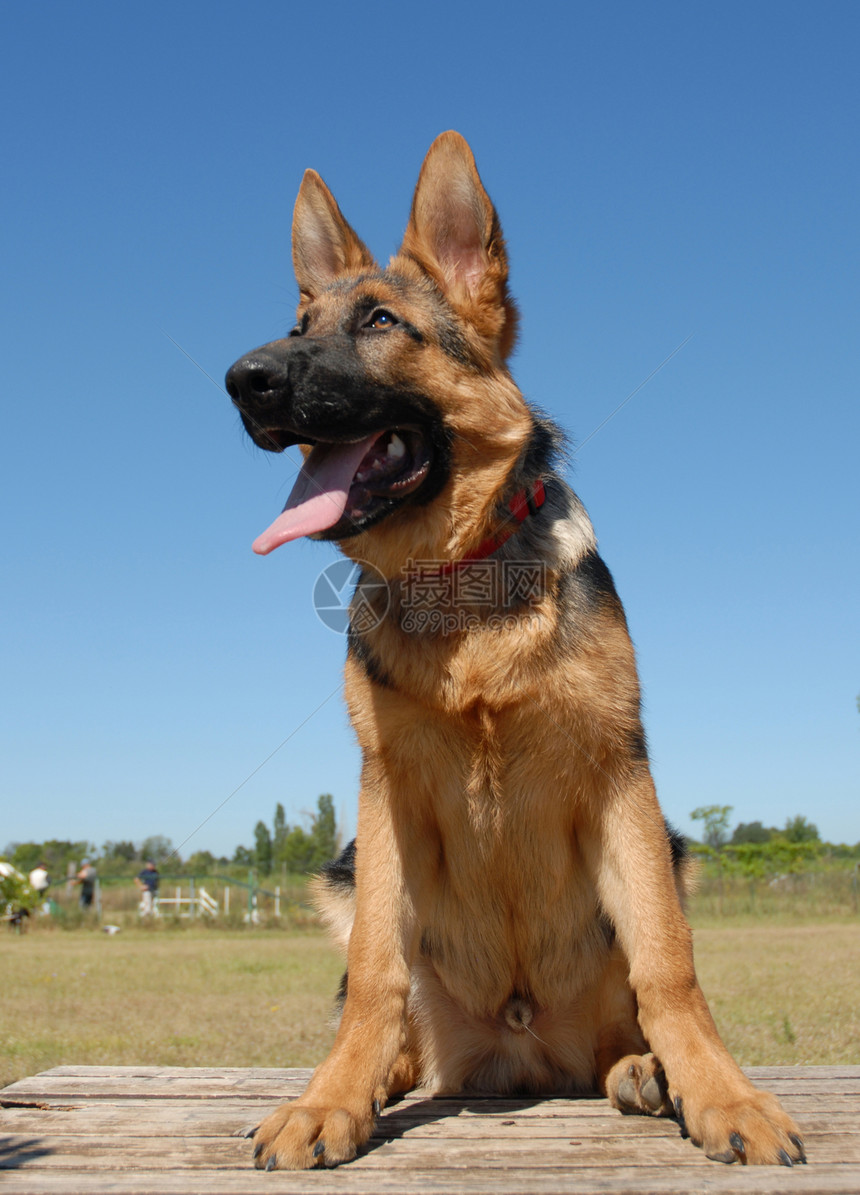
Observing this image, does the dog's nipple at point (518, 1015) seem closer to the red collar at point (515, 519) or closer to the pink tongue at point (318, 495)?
the red collar at point (515, 519)

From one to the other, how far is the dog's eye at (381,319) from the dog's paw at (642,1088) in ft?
9.13

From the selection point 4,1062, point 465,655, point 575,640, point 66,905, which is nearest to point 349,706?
point 465,655

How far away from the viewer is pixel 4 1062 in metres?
6.96

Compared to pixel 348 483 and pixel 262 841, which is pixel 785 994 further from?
pixel 262 841

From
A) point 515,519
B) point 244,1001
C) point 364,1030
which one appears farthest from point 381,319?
point 244,1001

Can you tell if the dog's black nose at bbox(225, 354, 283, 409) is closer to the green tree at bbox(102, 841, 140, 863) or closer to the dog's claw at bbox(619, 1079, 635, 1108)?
the dog's claw at bbox(619, 1079, 635, 1108)

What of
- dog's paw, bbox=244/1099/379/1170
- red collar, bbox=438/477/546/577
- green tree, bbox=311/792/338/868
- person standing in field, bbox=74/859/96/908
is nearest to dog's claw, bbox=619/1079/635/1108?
dog's paw, bbox=244/1099/379/1170

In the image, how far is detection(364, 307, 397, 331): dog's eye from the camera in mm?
3490

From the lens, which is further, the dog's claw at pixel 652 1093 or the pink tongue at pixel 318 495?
the pink tongue at pixel 318 495

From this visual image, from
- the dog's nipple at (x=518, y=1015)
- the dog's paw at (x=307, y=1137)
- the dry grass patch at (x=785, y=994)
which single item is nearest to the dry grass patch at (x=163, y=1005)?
the dog's nipple at (x=518, y=1015)

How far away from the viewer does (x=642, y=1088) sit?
2.77 metres

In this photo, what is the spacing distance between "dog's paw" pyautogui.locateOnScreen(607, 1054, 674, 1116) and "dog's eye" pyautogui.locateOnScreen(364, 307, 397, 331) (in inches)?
110

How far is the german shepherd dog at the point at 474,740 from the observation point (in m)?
2.81

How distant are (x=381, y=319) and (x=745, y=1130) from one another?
297cm
